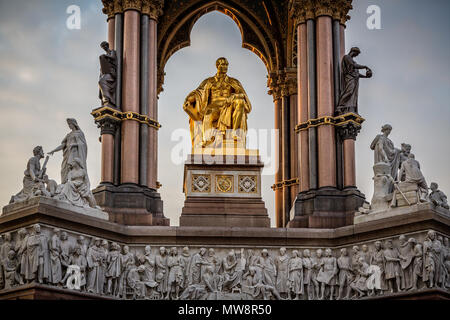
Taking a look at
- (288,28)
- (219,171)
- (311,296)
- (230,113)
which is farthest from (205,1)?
(311,296)

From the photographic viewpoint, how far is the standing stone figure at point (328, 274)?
2677 cm

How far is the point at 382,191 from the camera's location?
26984 millimetres

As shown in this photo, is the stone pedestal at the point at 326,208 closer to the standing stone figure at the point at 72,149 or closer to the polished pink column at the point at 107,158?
the polished pink column at the point at 107,158

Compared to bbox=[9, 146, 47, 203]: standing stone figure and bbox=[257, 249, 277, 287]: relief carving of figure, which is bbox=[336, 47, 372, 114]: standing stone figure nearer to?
bbox=[257, 249, 277, 287]: relief carving of figure

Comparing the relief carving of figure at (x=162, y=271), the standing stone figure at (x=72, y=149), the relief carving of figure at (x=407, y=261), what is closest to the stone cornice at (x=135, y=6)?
the standing stone figure at (x=72, y=149)

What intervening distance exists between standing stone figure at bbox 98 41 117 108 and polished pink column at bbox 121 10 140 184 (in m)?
0.30

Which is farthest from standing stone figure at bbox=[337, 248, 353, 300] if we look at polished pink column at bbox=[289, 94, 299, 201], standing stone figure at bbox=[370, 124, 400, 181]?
polished pink column at bbox=[289, 94, 299, 201]

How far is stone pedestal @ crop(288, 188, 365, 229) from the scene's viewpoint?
28.2 m

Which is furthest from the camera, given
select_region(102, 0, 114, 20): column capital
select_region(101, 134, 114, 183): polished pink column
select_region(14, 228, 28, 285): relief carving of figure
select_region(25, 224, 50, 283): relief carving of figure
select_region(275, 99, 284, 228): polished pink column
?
select_region(275, 99, 284, 228): polished pink column

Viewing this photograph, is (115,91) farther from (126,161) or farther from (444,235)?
(444,235)

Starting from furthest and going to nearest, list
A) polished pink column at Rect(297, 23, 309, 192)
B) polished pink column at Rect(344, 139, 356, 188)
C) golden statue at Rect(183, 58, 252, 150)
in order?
golden statue at Rect(183, 58, 252, 150)
polished pink column at Rect(297, 23, 309, 192)
polished pink column at Rect(344, 139, 356, 188)

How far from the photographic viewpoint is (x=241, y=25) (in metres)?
36.9

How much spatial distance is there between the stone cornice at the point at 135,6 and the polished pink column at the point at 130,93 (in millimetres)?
197

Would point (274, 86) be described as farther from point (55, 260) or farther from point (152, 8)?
point (55, 260)
